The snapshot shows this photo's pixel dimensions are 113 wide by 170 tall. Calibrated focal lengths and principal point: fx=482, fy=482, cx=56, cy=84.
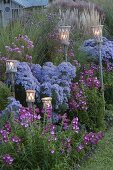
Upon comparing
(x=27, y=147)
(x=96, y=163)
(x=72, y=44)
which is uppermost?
(x=72, y=44)

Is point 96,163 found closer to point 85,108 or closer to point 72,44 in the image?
point 85,108

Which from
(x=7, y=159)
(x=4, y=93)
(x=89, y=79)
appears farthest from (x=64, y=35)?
(x=7, y=159)

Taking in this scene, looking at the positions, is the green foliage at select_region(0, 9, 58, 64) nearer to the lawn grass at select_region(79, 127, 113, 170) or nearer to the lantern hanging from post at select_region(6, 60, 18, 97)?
the lantern hanging from post at select_region(6, 60, 18, 97)

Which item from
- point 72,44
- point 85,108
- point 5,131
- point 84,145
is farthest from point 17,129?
point 72,44

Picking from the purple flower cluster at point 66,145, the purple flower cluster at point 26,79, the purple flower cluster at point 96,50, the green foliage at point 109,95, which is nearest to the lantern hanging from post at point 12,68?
the purple flower cluster at point 26,79

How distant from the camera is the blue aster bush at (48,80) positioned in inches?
293

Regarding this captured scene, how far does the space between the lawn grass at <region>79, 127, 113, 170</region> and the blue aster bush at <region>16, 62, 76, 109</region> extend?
866 millimetres

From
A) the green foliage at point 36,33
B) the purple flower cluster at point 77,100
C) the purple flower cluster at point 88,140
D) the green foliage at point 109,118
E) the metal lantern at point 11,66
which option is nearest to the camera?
the purple flower cluster at point 88,140

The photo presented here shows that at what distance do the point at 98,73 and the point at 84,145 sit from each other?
333 centimetres

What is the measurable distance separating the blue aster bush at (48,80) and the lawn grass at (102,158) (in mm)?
866

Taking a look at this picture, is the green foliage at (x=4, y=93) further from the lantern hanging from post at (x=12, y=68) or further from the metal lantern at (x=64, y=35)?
the metal lantern at (x=64, y=35)

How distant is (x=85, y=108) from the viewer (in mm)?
7738

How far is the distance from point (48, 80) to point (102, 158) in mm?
1702

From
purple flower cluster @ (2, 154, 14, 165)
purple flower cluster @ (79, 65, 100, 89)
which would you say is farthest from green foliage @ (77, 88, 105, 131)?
purple flower cluster @ (2, 154, 14, 165)
